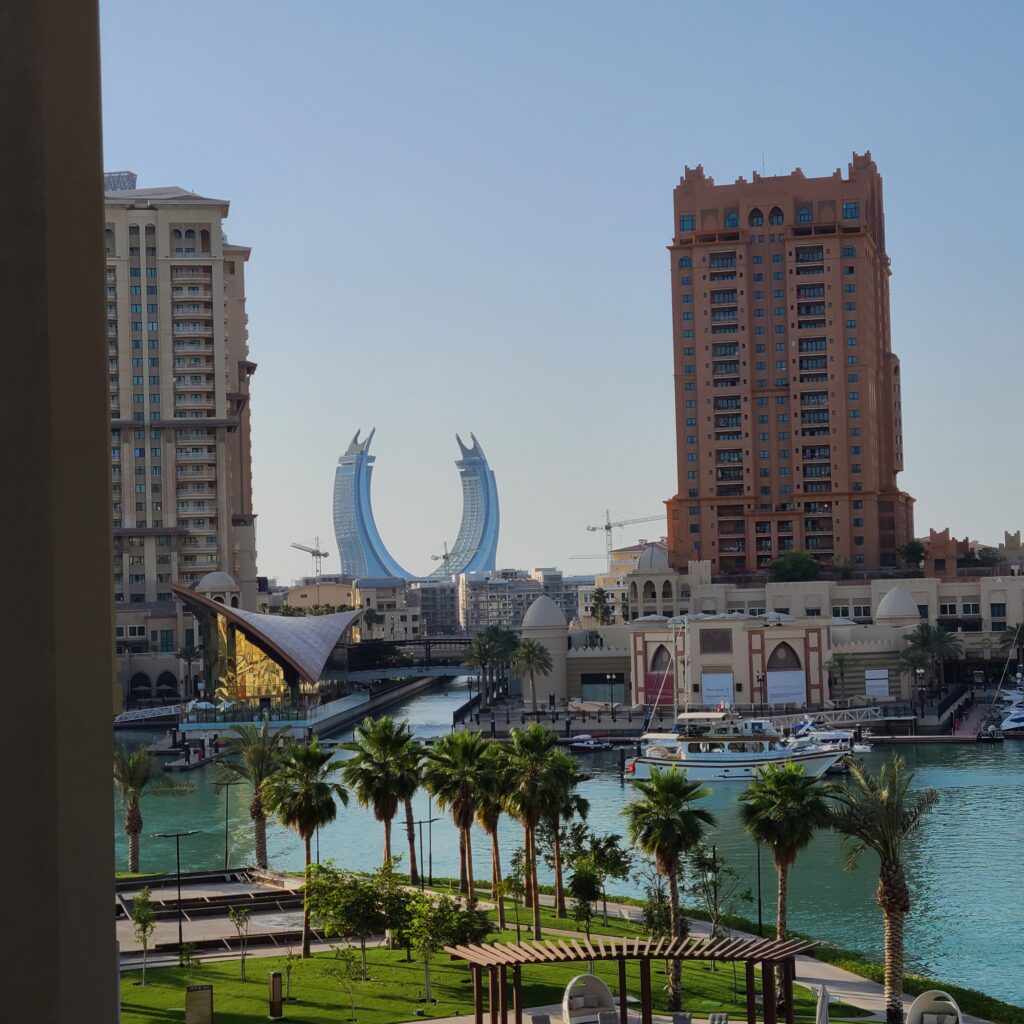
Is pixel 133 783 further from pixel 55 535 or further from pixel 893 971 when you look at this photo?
pixel 55 535

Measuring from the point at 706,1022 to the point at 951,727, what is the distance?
69871 millimetres

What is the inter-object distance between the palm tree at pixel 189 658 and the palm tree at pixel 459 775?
281 ft

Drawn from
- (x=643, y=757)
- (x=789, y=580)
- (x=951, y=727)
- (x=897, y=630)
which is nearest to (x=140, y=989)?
(x=643, y=757)

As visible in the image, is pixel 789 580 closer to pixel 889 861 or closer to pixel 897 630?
pixel 897 630

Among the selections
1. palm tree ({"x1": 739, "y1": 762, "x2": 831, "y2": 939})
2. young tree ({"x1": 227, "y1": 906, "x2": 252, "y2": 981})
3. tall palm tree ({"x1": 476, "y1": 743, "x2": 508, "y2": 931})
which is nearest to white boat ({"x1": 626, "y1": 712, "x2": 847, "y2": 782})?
tall palm tree ({"x1": 476, "y1": 743, "x2": 508, "y2": 931})

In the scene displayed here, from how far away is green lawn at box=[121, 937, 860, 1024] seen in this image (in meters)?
33.8

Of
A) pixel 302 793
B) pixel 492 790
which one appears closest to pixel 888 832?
pixel 492 790

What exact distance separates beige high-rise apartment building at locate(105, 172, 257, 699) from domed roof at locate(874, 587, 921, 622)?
63.4 metres

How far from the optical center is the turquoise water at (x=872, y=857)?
4469cm

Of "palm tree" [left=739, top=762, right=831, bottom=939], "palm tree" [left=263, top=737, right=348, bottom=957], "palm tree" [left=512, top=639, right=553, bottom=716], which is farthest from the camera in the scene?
"palm tree" [left=512, top=639, right=553, bottom=716]

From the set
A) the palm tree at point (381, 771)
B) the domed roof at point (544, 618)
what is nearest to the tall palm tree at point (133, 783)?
the palm tree at point (381, 771)

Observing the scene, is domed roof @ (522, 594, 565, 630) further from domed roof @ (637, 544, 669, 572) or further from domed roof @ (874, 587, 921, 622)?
domed roof @ (874, 587, 921, 622)

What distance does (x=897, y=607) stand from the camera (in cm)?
11350

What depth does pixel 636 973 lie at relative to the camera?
122ft
